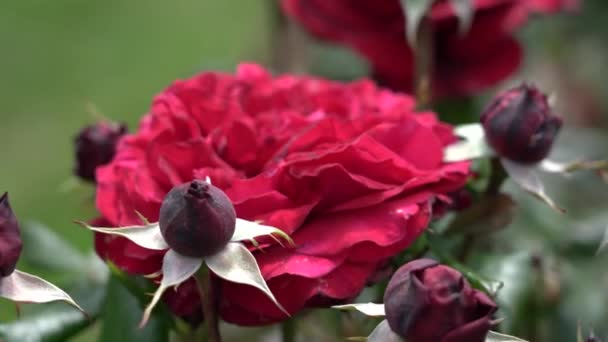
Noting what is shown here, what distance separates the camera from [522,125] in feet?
1.58

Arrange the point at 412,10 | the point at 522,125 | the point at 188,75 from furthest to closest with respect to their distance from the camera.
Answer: the point at 188,75 < the point at 412,10 < the point at 522,125

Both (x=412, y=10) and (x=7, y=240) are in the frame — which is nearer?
(x=7, y=240)

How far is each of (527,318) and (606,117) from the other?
606 mm

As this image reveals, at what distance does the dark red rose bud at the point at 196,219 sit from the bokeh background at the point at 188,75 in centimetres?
21

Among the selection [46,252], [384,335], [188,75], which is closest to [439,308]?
[384,335]

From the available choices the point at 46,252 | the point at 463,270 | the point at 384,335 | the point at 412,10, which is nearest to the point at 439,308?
the point at 384,335

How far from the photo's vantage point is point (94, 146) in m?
0.56

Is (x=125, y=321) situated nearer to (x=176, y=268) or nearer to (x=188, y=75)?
(x=176, y=268)

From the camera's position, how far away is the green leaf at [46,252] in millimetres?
652

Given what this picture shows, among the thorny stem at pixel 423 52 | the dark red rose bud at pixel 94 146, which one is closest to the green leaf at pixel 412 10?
the thorny stem at pixel 423 52

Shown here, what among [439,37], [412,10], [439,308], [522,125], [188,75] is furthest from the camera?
[188,75]

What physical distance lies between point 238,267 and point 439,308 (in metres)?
0.09

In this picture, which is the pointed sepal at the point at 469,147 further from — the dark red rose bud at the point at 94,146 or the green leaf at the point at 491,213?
the dark red rose bud at the point at 94,146

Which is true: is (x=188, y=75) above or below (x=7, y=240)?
below
